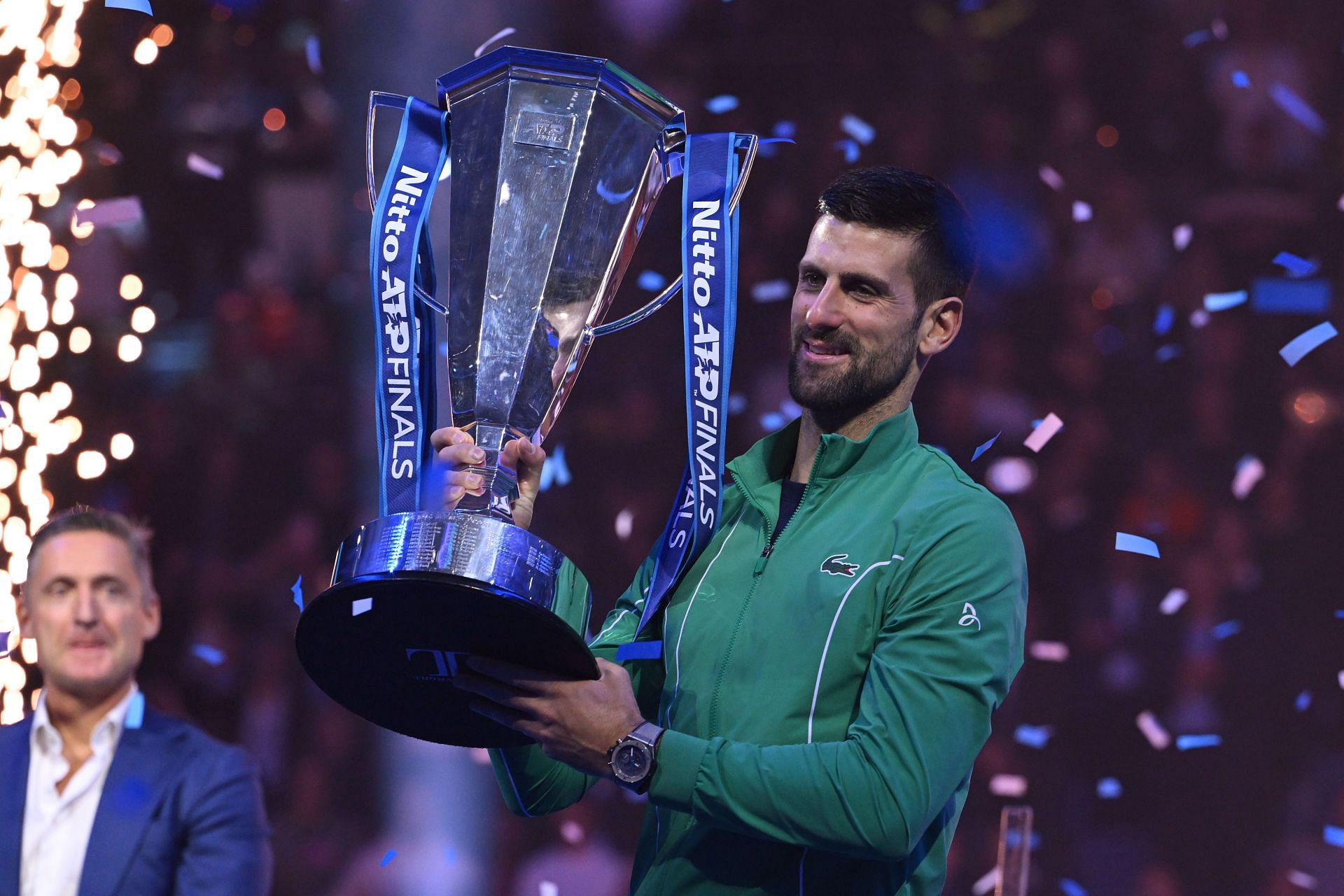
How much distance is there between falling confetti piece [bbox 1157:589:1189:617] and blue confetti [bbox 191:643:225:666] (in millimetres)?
2381

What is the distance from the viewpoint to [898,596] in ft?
4.69

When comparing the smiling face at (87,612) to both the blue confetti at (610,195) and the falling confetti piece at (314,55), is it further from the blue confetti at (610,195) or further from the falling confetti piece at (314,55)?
the falling confetti piece at (314,55)

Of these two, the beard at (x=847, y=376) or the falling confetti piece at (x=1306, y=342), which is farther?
the falling confetti piece at (x=1306, y=342)

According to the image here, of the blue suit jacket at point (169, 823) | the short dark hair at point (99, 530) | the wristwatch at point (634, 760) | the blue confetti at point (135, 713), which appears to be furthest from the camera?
the short dark hair at point (99, 530)

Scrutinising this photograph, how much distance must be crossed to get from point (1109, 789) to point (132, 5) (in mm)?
3363

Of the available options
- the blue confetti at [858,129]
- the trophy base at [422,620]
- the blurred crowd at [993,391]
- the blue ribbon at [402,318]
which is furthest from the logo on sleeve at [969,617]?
the blue confetti at [858,129]

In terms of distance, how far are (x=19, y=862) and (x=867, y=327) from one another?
5.21 ft

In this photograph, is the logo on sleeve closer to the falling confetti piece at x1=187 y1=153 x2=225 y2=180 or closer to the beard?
the beard

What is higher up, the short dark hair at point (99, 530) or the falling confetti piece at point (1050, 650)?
the short dark hair at point (99, 530)

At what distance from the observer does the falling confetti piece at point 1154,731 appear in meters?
3.19

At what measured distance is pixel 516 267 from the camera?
146 centimetres

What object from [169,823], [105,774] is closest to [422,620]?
[169,823]

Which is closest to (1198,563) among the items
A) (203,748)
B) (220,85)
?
(203,748)

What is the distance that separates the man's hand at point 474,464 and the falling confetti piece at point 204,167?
8.81ft
